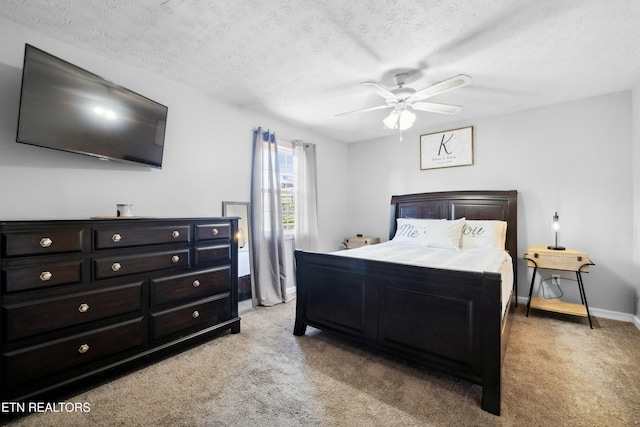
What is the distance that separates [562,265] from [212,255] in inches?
148

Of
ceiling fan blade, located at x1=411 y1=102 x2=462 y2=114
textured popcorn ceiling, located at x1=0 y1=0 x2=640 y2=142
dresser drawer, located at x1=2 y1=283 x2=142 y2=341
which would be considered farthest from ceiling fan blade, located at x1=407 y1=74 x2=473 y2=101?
dresser drawer, located at x1=2 y1=283 x2=142 y2=341

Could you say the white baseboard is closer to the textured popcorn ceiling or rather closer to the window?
the textured popcorn ceiling

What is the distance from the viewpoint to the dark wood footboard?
5.63 ft

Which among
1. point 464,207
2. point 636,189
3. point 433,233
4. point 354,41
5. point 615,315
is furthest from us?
point 464,207

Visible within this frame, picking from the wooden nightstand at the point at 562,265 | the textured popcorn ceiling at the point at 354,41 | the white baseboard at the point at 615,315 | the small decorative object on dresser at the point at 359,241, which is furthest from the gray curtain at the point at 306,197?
the white baseboard at the point at 615,315

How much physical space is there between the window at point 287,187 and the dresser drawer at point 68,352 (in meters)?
2.35

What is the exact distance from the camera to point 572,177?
11.0ft

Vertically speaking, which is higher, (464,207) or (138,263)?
(464,207)

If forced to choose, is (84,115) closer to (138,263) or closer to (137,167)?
(137,167)

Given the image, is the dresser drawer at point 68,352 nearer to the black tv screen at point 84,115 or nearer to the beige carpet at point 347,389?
the beige carpet at point 347,389

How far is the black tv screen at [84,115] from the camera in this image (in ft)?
5.76

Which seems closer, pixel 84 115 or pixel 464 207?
pixel 84 115

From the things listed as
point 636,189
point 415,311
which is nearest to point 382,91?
point 415,311

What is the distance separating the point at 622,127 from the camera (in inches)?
122
